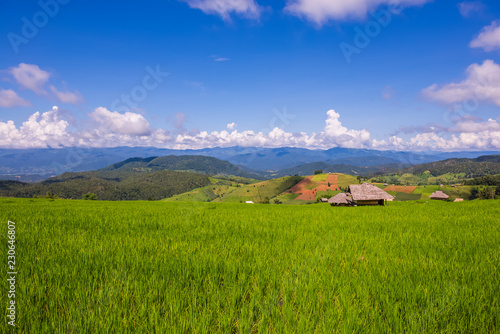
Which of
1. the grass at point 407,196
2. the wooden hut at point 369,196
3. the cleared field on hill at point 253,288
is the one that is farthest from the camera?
the grass at point 407,196

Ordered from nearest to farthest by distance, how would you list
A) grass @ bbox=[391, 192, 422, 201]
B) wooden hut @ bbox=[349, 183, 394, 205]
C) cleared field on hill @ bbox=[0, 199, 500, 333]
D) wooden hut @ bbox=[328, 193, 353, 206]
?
cleared field on hill @ bbox=[0, 199, 500, 333], wooden hut @ bbox=[349, 183, 394, 205], wooden hut @ bbox=[328, 193, 353, 206], grass @ bbox=[391, 192, 422, 201]

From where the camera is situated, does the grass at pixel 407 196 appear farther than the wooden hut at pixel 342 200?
Yes

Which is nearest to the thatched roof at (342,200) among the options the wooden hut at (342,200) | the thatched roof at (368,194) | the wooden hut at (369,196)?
the wooden hut at (342,200)

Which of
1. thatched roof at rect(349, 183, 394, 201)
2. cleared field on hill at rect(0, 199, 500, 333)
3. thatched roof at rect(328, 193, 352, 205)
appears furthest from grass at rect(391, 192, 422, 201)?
cleared field on hill at rect(0, 199, 500, 333)

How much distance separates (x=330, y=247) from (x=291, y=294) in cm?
258

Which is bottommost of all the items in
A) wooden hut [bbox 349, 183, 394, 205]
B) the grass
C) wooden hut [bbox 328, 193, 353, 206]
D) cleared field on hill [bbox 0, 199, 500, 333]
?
the grass

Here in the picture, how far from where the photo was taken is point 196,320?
2199mm

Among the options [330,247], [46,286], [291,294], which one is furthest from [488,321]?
[46,286]

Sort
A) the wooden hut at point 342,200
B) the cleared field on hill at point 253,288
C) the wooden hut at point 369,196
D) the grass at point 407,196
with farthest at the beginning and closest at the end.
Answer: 1. the grass at point 407,196
2. the wooden hut at point 342,200
3. the wooden hut at point 369,196
4. the cleared field on hill at point 253,288

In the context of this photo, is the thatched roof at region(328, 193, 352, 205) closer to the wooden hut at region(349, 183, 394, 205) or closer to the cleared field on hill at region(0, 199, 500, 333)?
the wooden hut at region(349, 183, 394, 205)

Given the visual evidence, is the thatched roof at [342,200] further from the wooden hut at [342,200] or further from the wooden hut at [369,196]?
the wooden hut at [369,196]

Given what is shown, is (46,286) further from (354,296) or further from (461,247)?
(461,247)

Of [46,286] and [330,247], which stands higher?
[46,286]

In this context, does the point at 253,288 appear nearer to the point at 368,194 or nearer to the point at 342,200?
the point at 368,194
